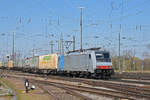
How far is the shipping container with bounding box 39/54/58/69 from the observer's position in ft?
133

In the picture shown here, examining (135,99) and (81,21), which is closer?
(135,99)

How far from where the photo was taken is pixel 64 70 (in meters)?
36.6

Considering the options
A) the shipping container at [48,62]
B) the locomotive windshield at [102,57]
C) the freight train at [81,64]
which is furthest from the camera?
the shipping container at [48,62]

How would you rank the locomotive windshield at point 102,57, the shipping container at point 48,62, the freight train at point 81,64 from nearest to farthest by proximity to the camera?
1. the freight train at point 81,64
2. the locomotive windshield at point 102,57
3. the shipping container at point 48,62

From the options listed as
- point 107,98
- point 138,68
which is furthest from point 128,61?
point 107,98

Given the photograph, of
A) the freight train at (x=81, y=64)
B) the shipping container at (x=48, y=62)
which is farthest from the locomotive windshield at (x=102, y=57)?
the shipping container at (x=48, y=62)

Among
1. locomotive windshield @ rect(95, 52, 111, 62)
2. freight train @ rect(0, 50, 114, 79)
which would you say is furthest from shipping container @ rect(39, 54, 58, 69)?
locomotive windshield @ rect(95, 52, 111, 62)

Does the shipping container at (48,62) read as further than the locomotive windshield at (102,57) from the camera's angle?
Yes

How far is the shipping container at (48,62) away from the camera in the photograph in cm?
4066

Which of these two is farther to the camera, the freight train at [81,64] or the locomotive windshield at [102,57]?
the locomotive windshield at [102,57]

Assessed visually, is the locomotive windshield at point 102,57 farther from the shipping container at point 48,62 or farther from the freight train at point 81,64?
the shipping container at point 48,62

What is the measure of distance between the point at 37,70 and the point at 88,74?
2106cm

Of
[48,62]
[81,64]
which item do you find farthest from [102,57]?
[48,62]

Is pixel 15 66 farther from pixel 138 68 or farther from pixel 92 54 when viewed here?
pixel 92 54
